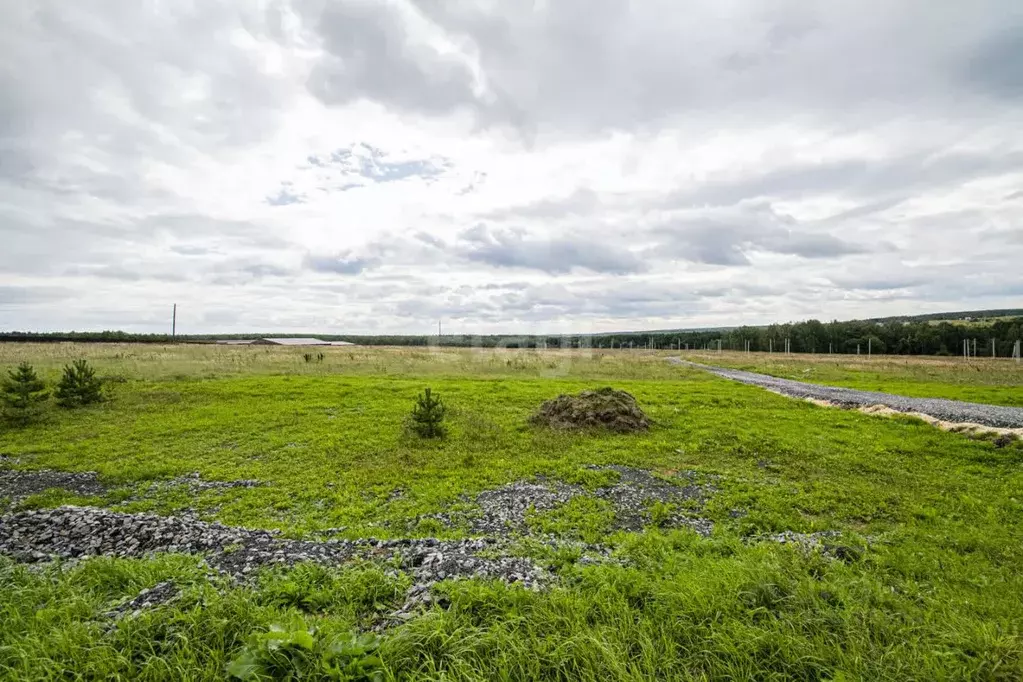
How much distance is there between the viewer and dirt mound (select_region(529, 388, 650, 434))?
20250mm

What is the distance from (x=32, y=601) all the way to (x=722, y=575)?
9332 millimetres

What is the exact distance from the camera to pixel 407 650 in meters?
5.09

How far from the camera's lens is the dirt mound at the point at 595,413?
20250mm

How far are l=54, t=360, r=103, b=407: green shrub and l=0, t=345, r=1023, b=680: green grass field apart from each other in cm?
242

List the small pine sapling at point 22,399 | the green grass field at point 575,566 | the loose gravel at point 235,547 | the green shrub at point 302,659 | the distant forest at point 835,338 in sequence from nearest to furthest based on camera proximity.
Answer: the green shrub at point 302,659 < the green grass field at point 575,566 < the loose gravel at point 235,547 < the small pine sapling at point 22,399 < the distant forest at point 835,338

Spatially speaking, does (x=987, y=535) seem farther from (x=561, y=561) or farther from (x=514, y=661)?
(x=514, y=661)

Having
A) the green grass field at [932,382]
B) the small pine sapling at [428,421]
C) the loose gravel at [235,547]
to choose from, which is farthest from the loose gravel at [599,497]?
the green grass field at [932,382]

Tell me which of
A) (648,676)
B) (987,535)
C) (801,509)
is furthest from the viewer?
(801,509)

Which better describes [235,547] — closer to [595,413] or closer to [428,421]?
[428,421]

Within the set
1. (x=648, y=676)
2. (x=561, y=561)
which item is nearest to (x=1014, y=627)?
(x=648, y=676)

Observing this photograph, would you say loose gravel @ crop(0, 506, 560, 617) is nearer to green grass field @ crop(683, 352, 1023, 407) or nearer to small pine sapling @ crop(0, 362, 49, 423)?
small pine sapling @ crop(0, 362, 49, 423)

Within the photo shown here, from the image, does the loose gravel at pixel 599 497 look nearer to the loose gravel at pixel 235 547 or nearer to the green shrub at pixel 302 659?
the loose gravel at pixel 235 547

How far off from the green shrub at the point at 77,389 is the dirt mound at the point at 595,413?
77.3ft

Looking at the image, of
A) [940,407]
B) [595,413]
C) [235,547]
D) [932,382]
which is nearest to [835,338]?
[932,382]
